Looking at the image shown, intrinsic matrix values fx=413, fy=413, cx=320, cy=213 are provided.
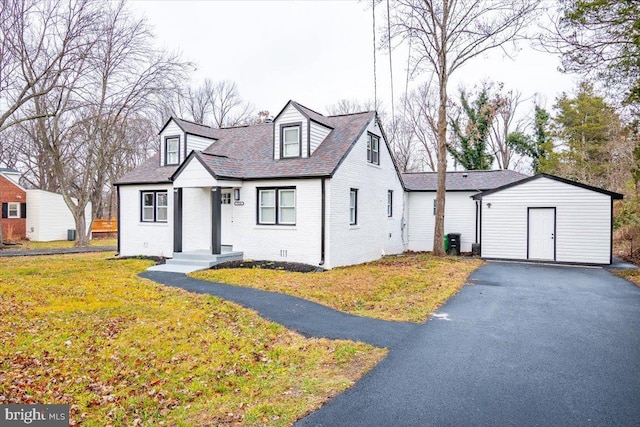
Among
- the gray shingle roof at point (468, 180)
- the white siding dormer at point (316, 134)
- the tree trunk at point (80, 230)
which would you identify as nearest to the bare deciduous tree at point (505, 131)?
the gray shingle roof at point (468, 180)

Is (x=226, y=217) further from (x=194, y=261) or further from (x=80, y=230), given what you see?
(x=80, y=230)

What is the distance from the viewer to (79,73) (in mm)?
16016

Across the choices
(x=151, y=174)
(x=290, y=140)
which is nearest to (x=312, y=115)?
(x=290, y=140)

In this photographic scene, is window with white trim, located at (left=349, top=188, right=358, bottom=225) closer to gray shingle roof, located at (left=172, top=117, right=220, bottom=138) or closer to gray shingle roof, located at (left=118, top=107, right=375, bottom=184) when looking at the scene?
gray shingle roof, located at (left=118, top=107, right=375, bottom=184)

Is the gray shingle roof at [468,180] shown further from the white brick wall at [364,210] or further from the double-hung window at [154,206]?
the double-hung window at [154,206]

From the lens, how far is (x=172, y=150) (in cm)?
1842

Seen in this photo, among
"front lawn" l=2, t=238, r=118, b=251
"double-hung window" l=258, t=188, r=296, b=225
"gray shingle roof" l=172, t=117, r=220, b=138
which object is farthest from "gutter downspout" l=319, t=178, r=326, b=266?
"front lawn" l=2, t=238, r=118, b=251

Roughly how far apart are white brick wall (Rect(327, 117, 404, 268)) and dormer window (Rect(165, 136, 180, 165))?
25.4 ft

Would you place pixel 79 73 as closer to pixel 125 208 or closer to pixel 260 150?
pixel 125 208

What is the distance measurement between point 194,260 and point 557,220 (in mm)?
14682

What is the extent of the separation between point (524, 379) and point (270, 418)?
3.22 meters

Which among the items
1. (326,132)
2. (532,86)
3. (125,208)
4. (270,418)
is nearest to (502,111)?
(532,86)

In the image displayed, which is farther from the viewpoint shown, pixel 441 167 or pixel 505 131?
pixel 505 131

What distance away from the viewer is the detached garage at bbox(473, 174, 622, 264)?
16438 mm
